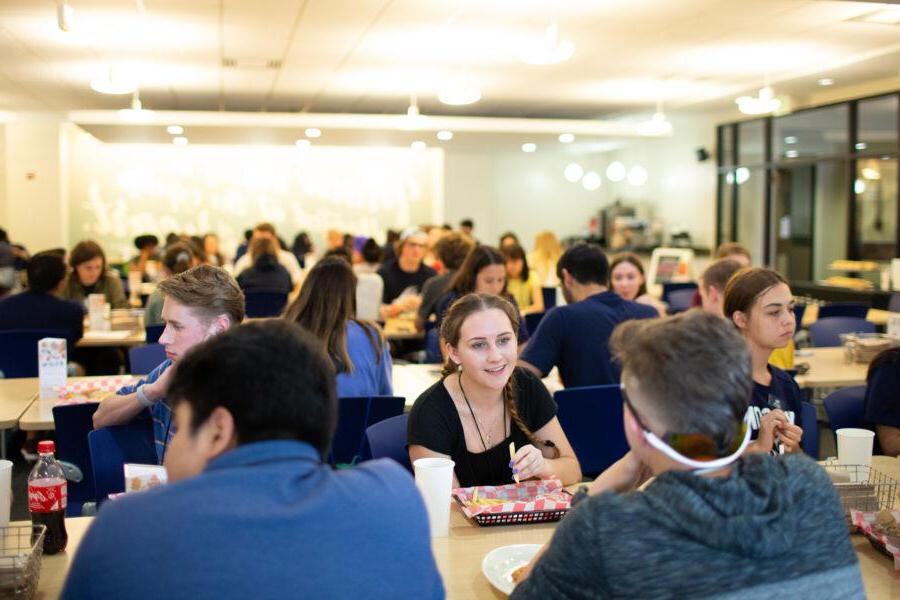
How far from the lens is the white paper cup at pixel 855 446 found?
8.53 ft

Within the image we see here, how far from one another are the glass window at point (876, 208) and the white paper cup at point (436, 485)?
891cm

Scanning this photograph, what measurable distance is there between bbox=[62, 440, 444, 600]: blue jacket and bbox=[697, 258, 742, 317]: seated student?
3.29 meters

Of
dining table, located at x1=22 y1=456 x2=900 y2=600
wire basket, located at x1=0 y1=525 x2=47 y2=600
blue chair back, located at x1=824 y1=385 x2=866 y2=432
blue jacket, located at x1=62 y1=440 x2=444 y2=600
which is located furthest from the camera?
blue chair back, located at x1=824 y1=385 x2=866 y2=432

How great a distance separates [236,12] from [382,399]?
4330 mm

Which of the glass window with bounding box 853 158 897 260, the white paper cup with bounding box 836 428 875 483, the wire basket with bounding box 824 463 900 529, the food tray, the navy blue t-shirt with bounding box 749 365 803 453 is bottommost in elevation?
the food tray

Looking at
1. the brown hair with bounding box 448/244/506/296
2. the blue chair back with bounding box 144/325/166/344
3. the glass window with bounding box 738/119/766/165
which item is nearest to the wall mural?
the glass window with bounding box 738/119/766/165

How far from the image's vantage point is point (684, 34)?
7504mm

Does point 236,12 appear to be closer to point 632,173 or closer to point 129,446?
point 129,446

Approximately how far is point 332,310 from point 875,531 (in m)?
2.17

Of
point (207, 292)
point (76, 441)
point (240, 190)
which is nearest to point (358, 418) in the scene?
point (207, 292)

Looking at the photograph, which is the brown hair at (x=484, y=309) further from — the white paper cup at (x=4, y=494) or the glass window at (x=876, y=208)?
the glass window at (x=876, y=208)

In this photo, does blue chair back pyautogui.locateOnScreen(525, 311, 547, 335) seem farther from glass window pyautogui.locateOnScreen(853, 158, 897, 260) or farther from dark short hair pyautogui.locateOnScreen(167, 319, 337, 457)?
glass window pyautogui.locateOnScreen(853, 158, 897, 260)

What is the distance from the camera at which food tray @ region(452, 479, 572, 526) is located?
90.4 inches

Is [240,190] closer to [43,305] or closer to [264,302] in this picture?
[264,302]
